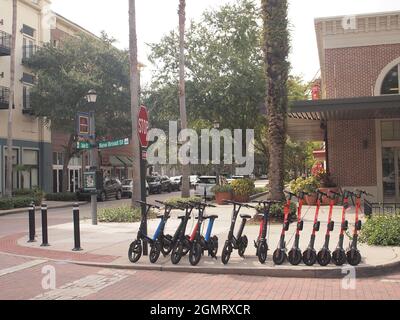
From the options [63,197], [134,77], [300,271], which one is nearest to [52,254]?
[300,271]

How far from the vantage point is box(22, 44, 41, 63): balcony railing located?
35.9 meters

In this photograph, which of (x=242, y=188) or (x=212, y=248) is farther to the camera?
(x=242, y=188)

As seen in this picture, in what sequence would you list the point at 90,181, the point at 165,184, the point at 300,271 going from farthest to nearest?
1. the point at 165,184
2. the point at 90,181
3. the point at 300,271

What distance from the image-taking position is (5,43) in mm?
33656

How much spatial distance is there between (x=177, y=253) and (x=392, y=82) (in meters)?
17.1

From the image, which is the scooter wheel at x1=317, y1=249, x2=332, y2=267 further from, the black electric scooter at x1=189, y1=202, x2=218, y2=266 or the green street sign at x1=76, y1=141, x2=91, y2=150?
the green street sign at x1=76, y1=141, x2=91, y2=150

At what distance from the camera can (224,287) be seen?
7707mm

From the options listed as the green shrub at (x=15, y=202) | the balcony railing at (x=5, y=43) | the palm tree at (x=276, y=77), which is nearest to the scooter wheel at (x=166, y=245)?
the palm tree at (x=276, y=77)

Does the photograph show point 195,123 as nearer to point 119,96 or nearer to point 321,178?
point 119,96

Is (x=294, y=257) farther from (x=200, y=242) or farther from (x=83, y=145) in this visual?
(x=83, y=145)

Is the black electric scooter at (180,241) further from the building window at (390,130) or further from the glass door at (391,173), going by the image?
the building window at (390,130)

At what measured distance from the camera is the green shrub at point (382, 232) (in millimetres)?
10672

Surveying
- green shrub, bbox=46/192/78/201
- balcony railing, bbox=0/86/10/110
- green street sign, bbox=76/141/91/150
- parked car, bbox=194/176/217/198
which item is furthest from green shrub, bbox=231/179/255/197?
balcony railing, bbox=0/86/10/110
